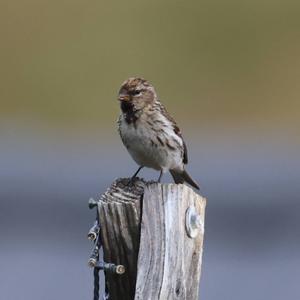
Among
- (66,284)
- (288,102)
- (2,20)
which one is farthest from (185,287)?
(2,20)

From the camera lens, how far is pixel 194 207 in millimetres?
3717

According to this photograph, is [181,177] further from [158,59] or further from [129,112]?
[158,59]

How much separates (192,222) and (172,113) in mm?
7881

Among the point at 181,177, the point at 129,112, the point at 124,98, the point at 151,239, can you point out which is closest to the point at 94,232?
the point at 151,239

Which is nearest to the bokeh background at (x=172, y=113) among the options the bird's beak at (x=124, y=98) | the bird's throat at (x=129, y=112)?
the bird's throat at (x=129, y=112)

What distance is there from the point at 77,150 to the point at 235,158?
1.35m

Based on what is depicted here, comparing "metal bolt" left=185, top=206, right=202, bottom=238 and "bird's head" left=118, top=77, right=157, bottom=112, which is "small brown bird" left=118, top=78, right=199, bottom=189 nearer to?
"bird's head" left=118, top=77, right=157, bottom=112

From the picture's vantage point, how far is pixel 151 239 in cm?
359

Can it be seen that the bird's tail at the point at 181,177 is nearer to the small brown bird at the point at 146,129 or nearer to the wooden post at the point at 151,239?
the small brown bird at the point at 146,129

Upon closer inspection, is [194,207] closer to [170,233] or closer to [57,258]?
[170,233]

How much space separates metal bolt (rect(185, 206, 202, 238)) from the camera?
3.66 m

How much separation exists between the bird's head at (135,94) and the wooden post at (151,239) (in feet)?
6.04

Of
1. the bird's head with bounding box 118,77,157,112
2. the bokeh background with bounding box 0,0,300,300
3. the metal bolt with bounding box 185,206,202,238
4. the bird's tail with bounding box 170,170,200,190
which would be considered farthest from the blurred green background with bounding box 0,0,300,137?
the metal bolt with bounding box 185,206,202,238

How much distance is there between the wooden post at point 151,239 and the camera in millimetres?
3576
